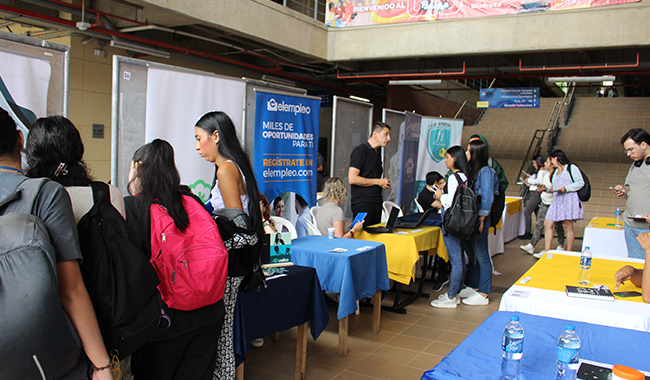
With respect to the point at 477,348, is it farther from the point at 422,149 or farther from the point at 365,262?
the point at 422,149

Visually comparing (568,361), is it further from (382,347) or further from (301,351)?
(382,347)

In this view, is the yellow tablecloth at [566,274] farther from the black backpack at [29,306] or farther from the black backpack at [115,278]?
the black backpack at [29,306]

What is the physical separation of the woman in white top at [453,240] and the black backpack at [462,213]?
0.16 feet

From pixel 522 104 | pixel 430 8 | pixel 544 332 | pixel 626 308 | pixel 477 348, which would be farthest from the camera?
pixel 522 104

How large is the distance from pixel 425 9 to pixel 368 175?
17.7ft

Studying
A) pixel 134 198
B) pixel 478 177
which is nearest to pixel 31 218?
pixel 134 198

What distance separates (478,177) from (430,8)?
543 cm

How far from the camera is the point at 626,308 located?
2.10m

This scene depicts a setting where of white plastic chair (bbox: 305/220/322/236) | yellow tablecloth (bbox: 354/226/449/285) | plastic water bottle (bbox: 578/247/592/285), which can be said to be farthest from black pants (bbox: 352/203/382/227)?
plastic water bottle (bbox: 578/247/592/285)

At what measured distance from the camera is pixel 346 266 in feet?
10.5

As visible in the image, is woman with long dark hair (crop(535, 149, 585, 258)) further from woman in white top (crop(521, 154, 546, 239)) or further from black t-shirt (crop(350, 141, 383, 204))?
black t-shirt (crop(350, 141, 383, 204))

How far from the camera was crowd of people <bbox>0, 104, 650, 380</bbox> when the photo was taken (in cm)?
123

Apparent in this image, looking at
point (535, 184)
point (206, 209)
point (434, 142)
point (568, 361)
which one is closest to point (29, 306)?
point (206, 209)

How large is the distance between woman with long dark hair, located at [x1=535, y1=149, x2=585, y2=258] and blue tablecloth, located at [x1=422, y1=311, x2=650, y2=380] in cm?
496
